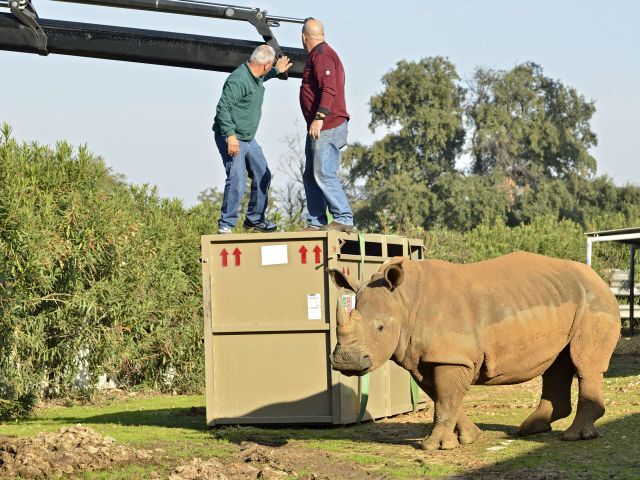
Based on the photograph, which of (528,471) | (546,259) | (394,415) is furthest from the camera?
(394,415)

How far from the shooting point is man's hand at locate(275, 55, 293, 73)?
12578 mm

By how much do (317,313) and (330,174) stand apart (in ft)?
4.93

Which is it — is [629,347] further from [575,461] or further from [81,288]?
[575,461]

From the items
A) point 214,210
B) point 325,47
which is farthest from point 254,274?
point 214,210

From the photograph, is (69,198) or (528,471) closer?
(528,471)

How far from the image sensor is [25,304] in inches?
543

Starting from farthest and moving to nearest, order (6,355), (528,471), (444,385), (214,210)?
(214,210) → (6,355) → (444,385) → (528,471)

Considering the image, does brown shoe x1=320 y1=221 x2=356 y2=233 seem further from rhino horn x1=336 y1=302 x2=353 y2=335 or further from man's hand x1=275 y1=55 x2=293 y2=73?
rhino horn x1=336 y1=302 x2=353 y2=335

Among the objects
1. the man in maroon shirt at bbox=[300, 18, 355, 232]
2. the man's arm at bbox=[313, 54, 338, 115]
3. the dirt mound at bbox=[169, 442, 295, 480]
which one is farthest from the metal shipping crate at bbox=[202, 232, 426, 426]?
the dirt mound at bbox=[169, 442, 295, 480]

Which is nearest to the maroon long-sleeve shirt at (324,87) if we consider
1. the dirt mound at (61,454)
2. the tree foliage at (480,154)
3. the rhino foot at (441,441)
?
the rhino foot at (441,441)

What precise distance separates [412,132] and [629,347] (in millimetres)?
36958

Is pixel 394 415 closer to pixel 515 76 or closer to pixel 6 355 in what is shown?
pixel 6 355

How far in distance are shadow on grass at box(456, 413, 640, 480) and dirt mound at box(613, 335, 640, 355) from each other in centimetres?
1265

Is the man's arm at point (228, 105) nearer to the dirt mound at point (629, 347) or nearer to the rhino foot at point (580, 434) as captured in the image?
the rhino foot at point (580, 434)
